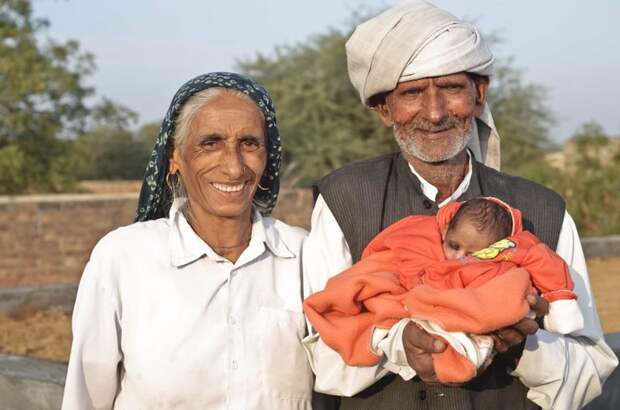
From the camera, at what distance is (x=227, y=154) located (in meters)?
2.96

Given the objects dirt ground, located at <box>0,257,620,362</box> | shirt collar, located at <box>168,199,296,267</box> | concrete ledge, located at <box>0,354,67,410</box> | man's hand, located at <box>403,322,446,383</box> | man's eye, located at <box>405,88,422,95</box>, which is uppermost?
man's eye, located at <box>405,88,422,95</box>

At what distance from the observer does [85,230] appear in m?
14.0

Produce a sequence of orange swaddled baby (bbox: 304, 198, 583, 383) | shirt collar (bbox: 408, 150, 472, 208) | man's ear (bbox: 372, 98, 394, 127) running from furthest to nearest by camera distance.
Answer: man's ear (bbox: 372, 98, 394, 127), shirt collar (bbox: 408, 150, 472, 208), orange swaddled baby (bbox: 304, 198, 583, 383)

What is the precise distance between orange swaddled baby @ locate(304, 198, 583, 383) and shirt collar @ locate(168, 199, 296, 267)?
0.81 feet

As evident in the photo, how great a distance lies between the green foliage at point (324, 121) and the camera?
838 inches

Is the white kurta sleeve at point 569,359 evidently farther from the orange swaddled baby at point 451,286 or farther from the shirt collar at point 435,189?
the shirt collar at point 435,189

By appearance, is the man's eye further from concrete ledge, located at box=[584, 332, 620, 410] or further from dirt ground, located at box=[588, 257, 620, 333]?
dirt ground, located at box=[588, 257, 620, 333]

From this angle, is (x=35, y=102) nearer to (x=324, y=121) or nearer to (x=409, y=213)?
(x=324, y=121)

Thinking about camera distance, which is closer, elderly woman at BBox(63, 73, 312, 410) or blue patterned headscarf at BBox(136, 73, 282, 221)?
elderly woman at BBox(63, 73, 312, 410)

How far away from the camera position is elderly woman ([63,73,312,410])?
112 inches

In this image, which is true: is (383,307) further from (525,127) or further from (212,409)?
(525,127)

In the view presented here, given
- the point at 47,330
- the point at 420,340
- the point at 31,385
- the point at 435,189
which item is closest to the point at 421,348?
the point at 420,340

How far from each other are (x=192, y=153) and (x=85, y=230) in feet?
37.3

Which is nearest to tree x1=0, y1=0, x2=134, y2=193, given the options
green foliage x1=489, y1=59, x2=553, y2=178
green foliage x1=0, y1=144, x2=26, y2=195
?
green foliage x1=0, y1=144, x2=26, y2=195
